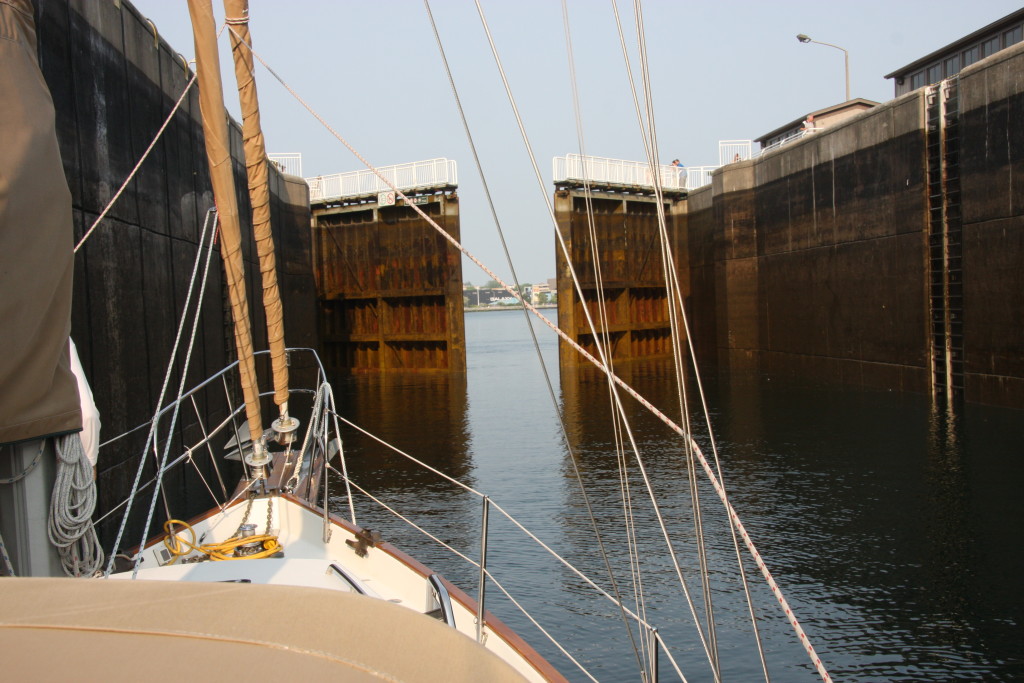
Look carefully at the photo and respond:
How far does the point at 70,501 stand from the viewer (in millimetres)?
2949

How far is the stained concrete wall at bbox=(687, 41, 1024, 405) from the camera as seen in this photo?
13.3 meters

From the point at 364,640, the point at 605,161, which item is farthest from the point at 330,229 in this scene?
the point at 364,640

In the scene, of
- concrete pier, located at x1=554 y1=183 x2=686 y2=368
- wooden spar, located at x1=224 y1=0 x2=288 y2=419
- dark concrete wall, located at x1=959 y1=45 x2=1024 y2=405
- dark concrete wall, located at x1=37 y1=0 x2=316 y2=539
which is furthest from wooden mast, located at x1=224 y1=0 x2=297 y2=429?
concrete pier, located at x1=554 y1=183 x2=686 y2=368

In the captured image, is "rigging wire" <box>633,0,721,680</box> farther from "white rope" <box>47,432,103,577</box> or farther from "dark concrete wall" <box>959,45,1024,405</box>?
"dark concrete wall" <box>959,45,1024,405</box>

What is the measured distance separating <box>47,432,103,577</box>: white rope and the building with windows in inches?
811

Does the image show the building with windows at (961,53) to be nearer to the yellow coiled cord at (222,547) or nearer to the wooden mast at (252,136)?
the wooden mast at (252,136)

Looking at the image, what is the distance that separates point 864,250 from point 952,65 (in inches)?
300

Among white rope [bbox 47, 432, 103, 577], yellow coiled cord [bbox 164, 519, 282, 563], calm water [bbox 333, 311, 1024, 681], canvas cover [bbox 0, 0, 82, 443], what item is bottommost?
calm water [bbox 333, 311, 1024, 681]

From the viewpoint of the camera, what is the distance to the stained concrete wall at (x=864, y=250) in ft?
43.6

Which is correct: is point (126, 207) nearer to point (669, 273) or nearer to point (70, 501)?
point (70, 501)

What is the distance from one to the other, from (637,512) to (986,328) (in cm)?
770

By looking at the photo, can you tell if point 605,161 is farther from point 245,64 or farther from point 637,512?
point 245,64

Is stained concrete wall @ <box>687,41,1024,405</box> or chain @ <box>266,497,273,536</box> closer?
chain @ <box>266,497,273,536</box>

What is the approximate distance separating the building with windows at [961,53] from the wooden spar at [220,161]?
18.8m
